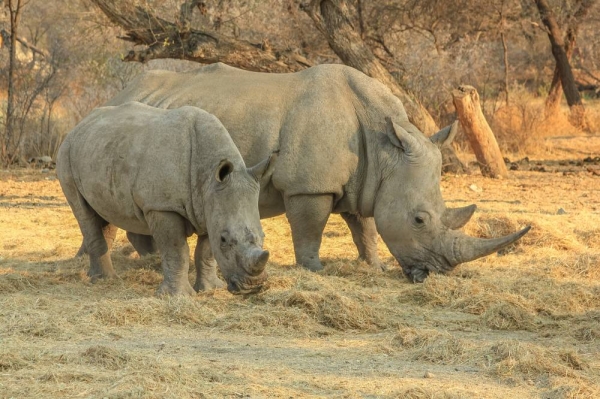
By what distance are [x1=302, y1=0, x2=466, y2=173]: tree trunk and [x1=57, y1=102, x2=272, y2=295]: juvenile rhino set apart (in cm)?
668

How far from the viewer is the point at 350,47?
49.9ft

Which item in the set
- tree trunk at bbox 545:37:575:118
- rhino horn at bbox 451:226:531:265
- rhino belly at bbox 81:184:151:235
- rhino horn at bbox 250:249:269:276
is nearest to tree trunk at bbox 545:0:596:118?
tree trunk at bbox 545:37:575:118

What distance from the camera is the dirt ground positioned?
549cm

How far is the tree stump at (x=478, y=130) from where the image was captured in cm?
1546

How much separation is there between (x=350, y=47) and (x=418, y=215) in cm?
659

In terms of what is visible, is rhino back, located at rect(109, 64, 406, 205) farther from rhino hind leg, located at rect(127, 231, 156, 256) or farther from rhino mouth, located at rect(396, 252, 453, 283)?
rhino hind leg, located at rect(127, 231, 156, 256)

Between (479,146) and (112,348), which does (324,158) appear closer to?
(112,348)

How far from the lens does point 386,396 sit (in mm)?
5324

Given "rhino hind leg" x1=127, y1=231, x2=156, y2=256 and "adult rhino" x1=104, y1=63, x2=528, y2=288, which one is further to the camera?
"rhino hind leg" x1=127, y1=231, x2=156, y2=256

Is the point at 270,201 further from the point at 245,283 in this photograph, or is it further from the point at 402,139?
the point at 245,283

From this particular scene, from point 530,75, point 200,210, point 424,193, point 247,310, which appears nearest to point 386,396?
point 247,310

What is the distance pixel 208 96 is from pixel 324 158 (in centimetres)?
133

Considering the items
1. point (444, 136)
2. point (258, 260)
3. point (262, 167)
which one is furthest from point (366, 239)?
point (258, 260)

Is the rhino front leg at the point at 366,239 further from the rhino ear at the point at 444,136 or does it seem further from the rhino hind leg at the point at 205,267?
the rhino hind leg at the point at 205,267
